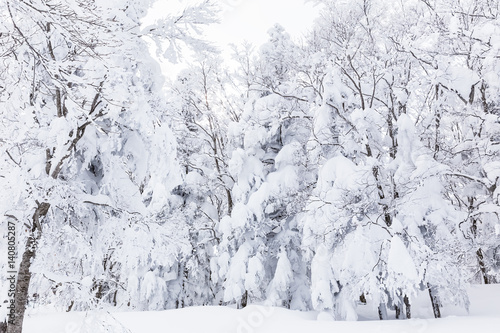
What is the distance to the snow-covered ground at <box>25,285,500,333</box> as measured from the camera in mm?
7785

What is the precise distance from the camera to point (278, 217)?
14.7 metres

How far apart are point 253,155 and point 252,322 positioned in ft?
22.2

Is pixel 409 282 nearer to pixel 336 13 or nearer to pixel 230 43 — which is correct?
pixel 336 13

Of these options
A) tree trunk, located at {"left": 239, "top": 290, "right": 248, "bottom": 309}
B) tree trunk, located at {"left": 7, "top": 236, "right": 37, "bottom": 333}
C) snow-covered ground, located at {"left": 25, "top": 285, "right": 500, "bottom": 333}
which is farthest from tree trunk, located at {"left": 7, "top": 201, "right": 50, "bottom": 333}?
tree trunk, located at {"left": 239, "top": 290, "right": 248, "bottom": 309}

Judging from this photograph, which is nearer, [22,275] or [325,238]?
[22,275]

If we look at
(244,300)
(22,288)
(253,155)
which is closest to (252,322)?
(244,300)

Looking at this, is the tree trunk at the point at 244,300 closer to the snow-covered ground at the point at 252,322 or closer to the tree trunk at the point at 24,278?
the snow-covered ground at the point at 252,322

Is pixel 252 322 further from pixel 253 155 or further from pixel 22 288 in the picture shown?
pixel 253 155

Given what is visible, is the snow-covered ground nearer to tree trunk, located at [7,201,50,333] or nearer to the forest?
the forest

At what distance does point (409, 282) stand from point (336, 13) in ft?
27.2

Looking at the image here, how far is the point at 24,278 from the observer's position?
598 centimetres

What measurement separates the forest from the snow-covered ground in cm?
69

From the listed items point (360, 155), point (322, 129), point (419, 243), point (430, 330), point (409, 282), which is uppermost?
point (322, 129)

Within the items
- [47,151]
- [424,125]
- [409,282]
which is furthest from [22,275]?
[424,125]
